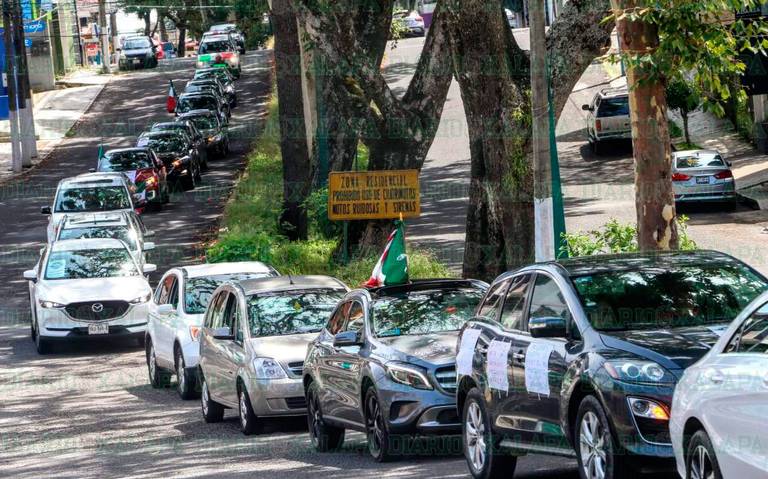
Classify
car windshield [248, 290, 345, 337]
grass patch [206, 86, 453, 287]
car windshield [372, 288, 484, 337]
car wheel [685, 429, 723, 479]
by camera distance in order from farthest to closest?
1. grass patch [206, 86, 453, 287]
2. car windshield [248, 290, 345, 337]
3. car windshield [372, 288, 484, 337]
4. car wheel [685, 429, 723, 479]

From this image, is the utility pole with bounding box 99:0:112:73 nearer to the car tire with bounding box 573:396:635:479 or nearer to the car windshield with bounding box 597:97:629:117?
the car windshield with bounding box 597:97:629:117

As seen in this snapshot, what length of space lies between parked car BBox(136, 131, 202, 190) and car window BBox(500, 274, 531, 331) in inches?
1244

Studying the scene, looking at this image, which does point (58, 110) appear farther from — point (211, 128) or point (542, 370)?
point (542, 370)

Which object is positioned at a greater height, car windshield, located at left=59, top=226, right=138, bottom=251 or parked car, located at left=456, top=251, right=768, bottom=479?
parked car, located at left=456, top=251, right=768, bottom=479

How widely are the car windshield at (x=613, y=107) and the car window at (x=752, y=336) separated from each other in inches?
1377

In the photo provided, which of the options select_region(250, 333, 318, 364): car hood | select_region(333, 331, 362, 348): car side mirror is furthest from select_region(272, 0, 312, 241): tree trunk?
select_region(333, 331, 362, 348): car side mirror

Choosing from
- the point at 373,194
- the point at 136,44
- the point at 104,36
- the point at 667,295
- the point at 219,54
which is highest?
the point at 104,36

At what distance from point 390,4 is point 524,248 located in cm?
1063

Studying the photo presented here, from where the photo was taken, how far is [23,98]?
1964 inches

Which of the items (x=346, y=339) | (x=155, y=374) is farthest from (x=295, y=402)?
(x=155, y=374)

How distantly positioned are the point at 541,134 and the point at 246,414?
5144mm

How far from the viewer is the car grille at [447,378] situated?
12.0 m

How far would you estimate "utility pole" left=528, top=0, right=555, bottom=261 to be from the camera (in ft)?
56.2

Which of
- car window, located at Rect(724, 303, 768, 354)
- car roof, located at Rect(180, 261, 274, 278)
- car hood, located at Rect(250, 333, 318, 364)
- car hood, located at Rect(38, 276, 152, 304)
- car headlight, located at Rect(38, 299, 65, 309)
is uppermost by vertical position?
car window, located at Rect(724, 303, 768, 354)
